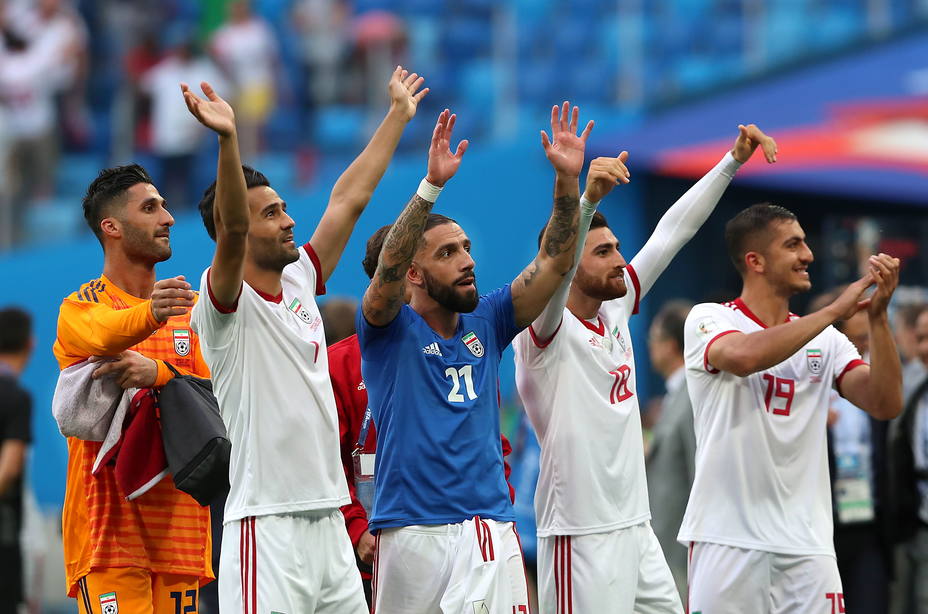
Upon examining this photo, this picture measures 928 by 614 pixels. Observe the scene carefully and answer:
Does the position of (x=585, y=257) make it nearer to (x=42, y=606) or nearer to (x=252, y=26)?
(x=42, y=606)

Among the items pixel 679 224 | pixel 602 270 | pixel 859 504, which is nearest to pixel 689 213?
pixel 679 224

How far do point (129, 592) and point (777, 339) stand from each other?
300 cm

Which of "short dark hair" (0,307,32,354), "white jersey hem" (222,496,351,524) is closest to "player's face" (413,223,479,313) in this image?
"white jersey hem" (222,496,351,524)

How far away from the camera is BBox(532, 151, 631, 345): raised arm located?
20.1ft

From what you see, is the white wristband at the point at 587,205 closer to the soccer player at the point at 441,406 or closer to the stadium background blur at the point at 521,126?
the soccer player at the point at 441,406

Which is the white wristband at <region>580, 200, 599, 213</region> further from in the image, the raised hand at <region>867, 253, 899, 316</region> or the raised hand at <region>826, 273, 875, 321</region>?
the raised hand at <region>867, 253, 899, 316</region>

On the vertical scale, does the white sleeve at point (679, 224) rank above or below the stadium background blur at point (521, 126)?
below

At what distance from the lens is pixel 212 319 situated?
554 centimetres

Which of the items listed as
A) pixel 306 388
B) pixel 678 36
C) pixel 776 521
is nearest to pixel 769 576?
pixel 776 521

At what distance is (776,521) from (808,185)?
26.8ft

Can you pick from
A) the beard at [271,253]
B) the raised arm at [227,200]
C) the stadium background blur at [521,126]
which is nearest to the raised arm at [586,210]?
the beard at [271,253]

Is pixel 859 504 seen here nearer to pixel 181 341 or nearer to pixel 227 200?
pixel 181 341

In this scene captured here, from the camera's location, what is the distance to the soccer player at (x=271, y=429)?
18.0 feet

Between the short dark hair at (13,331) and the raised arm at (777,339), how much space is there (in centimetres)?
464
